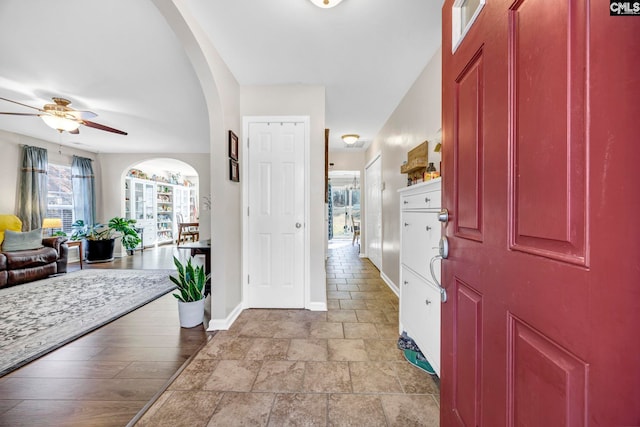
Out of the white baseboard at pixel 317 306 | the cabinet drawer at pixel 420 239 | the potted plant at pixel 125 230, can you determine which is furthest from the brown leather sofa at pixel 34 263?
the cabinet drawer at pixel 420 239

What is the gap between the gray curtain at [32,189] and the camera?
4680 mm

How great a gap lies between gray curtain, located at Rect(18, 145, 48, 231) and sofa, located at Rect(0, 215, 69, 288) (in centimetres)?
46

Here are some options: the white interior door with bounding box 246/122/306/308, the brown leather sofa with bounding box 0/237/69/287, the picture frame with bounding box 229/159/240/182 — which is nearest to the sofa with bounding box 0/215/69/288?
the brown leather sofa with bounding box 0/237/69/287

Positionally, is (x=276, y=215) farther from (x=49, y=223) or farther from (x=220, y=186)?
(x=49, y=223)

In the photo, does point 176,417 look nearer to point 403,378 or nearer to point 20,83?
point 403,378

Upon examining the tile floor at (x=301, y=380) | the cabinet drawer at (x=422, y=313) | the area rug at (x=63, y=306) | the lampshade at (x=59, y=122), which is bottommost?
the tile floor at (x=301, y=380)

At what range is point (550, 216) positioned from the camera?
19.4 inches

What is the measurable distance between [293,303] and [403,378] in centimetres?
141

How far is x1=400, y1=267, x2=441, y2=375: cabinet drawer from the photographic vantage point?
1511mm

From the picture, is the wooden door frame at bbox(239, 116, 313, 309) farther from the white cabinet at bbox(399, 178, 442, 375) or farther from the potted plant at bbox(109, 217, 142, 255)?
the potted plant at bbox(109, 217, 142, 255)

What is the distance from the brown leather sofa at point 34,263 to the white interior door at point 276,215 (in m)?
3.62

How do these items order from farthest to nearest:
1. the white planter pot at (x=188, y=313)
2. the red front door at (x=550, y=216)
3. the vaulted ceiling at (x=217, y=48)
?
the white planter pot at (x=188, y=313) < the vaulted ceiling at (x=217, y=48) < the red front door at (x=550, y=216)

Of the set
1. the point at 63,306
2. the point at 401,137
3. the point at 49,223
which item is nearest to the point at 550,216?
the point at 401,137

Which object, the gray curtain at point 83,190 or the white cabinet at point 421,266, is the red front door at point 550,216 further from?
the gray curtain at point 83,190
